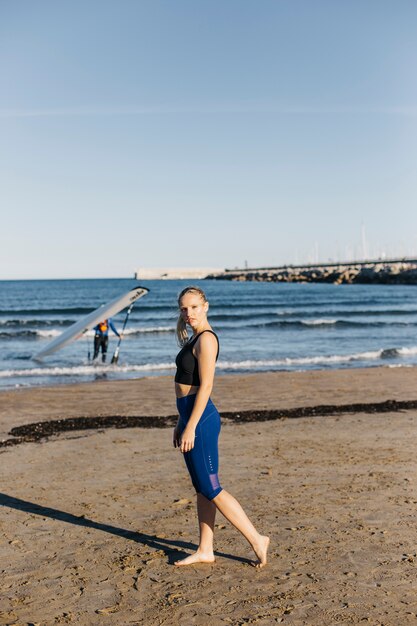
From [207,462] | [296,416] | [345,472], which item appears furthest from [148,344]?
[207,462]

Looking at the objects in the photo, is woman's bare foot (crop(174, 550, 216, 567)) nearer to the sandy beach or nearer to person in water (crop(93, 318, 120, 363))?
→ the sandy beach

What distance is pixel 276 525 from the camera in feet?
16.0

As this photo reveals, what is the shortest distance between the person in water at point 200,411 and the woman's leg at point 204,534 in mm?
111

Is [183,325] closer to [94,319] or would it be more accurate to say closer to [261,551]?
[261,551]

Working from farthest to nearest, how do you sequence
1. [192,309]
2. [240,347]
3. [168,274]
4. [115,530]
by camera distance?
[168,274] → [240,347] → [115,530] → [192,309]

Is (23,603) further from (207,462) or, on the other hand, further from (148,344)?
(148,344)

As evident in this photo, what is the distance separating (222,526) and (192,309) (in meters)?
1.92

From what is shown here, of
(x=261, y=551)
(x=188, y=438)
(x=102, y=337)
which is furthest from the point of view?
(x=102, y=337)

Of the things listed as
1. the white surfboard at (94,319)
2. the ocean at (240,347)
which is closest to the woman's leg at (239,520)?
the ocean at (240,347)

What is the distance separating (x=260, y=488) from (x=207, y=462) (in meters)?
2.08

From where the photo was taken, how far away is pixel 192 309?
3.98 metres

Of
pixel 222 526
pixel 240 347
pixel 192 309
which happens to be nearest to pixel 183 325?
pixel 192 309

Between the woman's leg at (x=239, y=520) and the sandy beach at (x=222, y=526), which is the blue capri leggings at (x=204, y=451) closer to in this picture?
the woman's leg at (x=239, y=520)

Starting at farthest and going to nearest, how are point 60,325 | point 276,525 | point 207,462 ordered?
point 60,325
point 276,525
point 207,462
